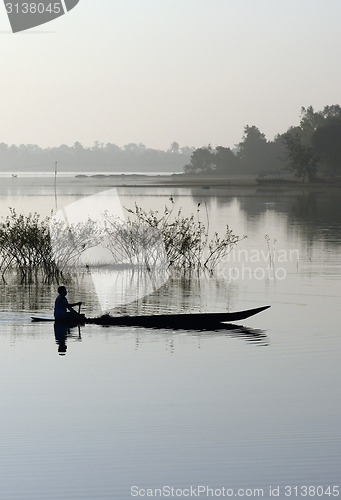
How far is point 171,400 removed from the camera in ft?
57.7

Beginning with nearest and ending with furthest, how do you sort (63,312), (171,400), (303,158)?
(171,400)
(63,312)
(303,158)

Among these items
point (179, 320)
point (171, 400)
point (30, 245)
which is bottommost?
point (171, 400)

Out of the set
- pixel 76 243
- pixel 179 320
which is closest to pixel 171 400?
pixel 179 320

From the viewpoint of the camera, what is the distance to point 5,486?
512 inches

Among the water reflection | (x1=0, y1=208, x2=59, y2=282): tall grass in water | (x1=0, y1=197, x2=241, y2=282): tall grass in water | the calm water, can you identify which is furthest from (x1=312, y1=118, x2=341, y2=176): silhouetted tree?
the water reflection

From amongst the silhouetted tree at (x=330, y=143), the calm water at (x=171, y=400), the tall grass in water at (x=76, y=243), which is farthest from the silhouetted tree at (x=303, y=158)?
the calm water at (x=171, y=400)

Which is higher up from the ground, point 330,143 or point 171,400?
point 330,143

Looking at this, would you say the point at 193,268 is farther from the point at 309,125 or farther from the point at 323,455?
the point at 309,125

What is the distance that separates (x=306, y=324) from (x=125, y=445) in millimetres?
11498

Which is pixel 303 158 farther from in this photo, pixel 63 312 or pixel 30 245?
pixel 63 312

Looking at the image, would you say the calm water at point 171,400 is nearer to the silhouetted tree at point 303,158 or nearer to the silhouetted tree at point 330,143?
the silhouetted tree at point 303,158

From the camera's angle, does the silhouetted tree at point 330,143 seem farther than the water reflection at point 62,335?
Yes

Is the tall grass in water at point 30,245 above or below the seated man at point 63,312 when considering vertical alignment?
above

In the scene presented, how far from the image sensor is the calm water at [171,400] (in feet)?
44.5
